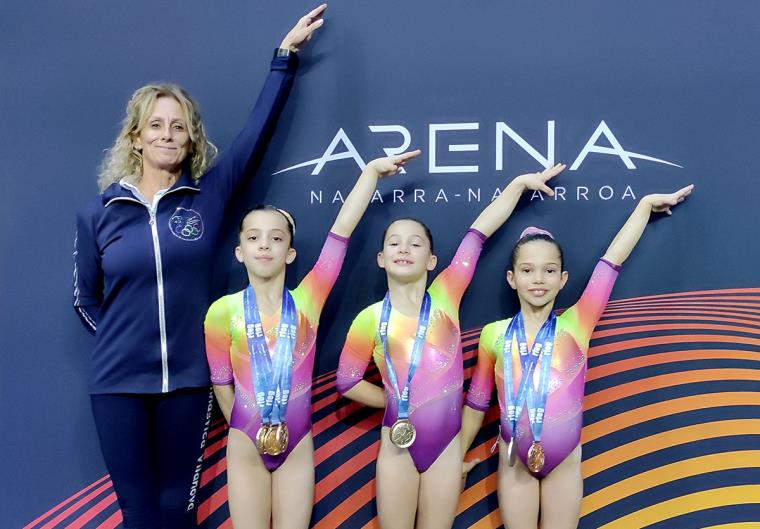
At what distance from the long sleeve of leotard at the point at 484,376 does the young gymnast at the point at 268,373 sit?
0.61 metres

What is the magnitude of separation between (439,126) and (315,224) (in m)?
0.65

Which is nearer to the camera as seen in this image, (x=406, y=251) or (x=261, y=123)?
(x=406, y=251)

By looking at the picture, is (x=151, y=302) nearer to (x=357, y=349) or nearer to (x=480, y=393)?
(x=357, y=349)

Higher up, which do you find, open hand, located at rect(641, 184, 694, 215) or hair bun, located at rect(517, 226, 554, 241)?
open hand, located at rect(641, 184, 694, 215)

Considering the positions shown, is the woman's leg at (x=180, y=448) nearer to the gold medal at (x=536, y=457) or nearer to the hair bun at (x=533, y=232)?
the gold medal at (x=536, y=457)

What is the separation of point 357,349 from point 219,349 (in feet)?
1.63

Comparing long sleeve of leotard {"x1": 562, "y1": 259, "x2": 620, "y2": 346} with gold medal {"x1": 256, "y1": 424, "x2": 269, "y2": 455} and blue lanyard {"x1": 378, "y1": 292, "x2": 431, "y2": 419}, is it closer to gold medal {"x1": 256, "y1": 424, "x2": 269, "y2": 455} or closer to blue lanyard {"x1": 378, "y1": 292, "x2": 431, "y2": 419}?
blue lanyard {"x1": 378, "y1": 292, "x2": 431, "y2": 419}

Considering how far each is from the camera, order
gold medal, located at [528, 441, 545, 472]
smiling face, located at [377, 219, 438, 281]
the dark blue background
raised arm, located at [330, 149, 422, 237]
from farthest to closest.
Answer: the dark blue background, raised arm, located at [330, 149, 422, 237], smiling face, located at [377, 219, 438, 281], gold medal, located at [528, 441, 545, 472]

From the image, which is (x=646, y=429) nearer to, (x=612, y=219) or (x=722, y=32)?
(x=612, y=219)

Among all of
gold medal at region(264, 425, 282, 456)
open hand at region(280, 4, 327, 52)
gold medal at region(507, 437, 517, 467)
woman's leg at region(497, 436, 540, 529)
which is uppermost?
open hand at region(280, 4, 327, 52)

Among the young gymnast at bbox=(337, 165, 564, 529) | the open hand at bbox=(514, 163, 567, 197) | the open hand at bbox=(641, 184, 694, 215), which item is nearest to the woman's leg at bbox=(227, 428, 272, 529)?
the young gymnast at bbox=(337, 165, 564, 529)

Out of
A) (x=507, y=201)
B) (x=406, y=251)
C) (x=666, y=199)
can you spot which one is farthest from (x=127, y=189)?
(x=666, y=199)

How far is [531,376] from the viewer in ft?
7.90

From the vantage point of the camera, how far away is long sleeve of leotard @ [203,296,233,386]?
8.08ft
